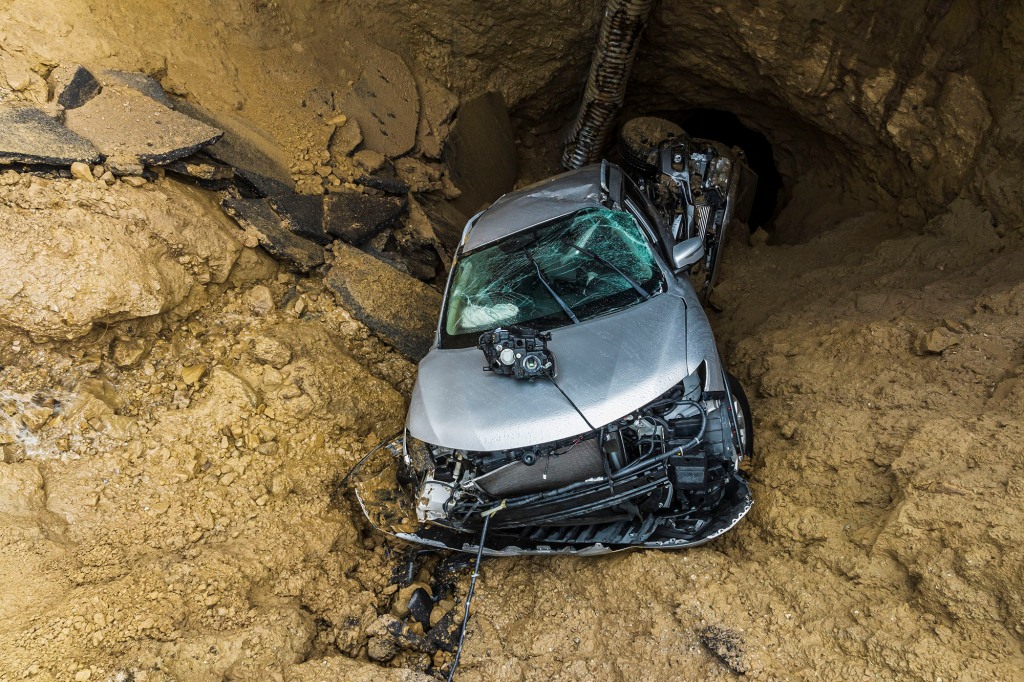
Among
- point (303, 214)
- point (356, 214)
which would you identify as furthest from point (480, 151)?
point (303, 214)

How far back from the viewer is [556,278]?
4227 millimetres

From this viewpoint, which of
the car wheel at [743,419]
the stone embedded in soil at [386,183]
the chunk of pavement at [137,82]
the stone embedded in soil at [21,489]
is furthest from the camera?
the stone embedded in soil at [386,183]

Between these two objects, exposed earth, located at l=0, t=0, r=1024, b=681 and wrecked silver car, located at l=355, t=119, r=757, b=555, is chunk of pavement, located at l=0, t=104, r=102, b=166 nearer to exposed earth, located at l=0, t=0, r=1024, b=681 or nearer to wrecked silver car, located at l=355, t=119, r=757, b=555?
exposed earth, located at l=0, t=0, r=1024, b=681

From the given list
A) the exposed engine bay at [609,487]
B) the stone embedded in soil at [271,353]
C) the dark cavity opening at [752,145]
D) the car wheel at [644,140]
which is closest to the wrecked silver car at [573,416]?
the exposed engine bay at [609,487]

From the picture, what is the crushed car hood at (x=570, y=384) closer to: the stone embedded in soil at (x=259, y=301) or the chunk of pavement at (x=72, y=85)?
the stone embedded in soil at (x=259, y=301)

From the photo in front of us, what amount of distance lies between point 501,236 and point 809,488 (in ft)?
8.23

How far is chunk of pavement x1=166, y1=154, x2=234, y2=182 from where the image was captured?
15.4 feet

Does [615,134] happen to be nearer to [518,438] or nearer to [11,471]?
[518,438]

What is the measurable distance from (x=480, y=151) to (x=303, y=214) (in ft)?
7.49

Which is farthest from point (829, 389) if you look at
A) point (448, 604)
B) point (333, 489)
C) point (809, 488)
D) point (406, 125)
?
Answer: point (406, 125)

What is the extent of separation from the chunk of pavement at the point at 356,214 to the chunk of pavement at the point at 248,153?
1.19 feet

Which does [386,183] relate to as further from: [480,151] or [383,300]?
[480,151]

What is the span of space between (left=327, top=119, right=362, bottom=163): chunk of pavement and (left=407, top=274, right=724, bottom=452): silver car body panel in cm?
260

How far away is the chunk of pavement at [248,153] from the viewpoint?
497 cm
